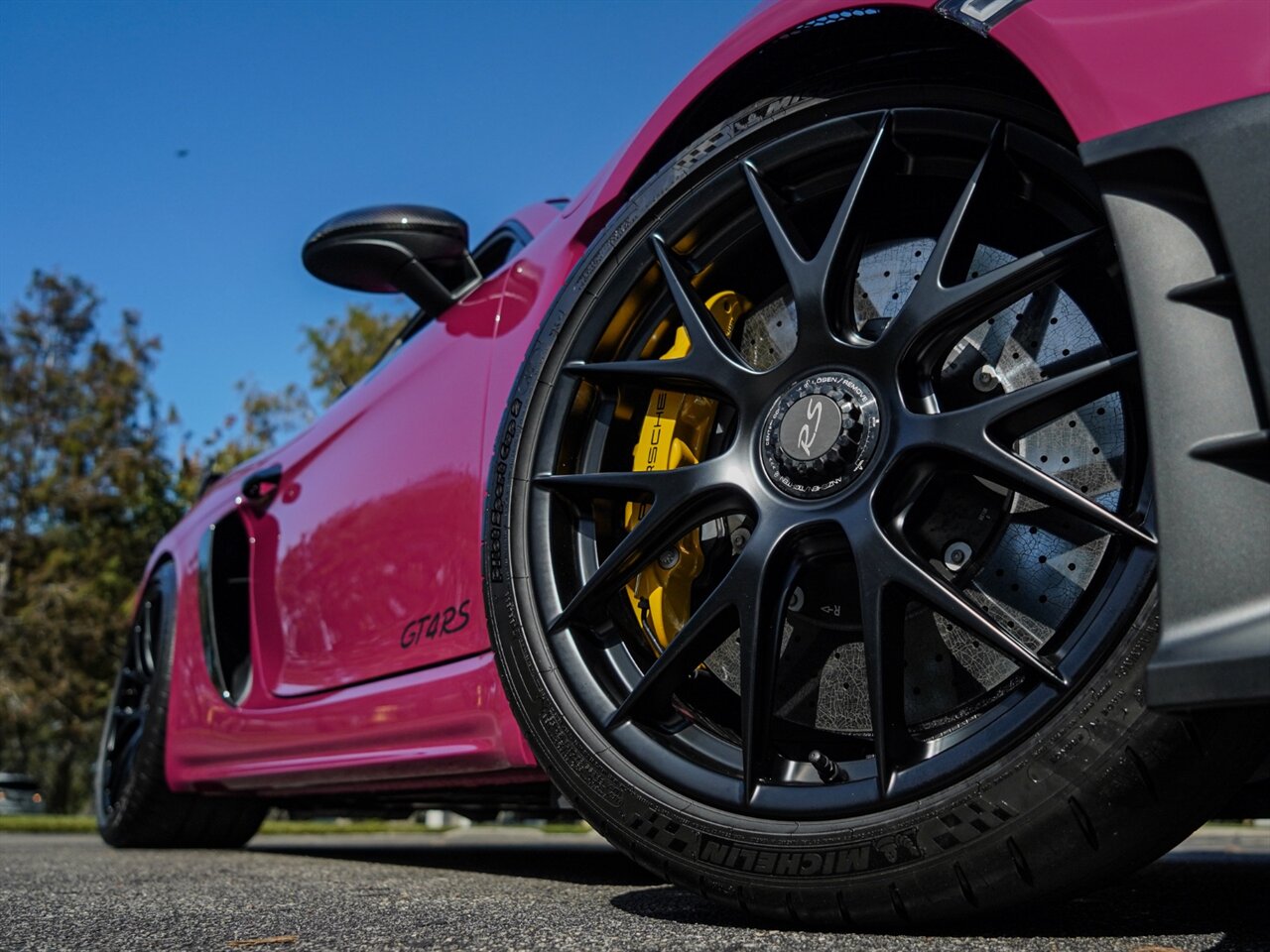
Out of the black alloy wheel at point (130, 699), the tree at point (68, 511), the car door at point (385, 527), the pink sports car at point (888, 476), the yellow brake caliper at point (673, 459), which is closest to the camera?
the pink sports car at point (888, 476)

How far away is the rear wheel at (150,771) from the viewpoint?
3898 mm

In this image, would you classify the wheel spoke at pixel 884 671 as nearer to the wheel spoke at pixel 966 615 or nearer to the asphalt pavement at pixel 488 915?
the wheel spoke at pixel 966 615

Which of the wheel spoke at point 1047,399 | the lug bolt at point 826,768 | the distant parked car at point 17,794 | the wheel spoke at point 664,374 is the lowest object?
the distant parked car at point 17,794

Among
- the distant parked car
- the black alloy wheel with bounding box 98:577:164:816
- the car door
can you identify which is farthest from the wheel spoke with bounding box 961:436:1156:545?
the distant parked car

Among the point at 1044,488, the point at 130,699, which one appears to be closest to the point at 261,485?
the point at 130,699

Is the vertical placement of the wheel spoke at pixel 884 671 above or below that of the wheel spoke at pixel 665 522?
below

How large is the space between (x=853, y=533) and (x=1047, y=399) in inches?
10.7

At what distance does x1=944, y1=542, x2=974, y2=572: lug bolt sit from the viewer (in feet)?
5.27

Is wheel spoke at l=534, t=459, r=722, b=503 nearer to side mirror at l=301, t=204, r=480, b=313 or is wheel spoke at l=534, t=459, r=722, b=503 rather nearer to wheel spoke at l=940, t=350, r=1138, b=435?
wheel spoke at l=940, t=350, r=1138, b=435

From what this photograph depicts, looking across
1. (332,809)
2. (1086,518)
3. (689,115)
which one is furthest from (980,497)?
(332,809)

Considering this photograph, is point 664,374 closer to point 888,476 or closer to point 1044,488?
point 888,476

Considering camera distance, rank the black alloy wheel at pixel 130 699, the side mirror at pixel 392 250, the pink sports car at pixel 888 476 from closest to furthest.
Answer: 1. the pink sports car at pixel 888 476
2. the side mirror at pixel 392 250
3. the black alloy wheel at pixel 130 699

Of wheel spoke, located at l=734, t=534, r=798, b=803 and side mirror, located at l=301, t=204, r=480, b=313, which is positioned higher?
side mirror, located at l=301, t=204, r=480, b=313

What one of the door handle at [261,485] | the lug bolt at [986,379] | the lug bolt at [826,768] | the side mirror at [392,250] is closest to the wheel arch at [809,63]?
the lug bolt at [986,379]
